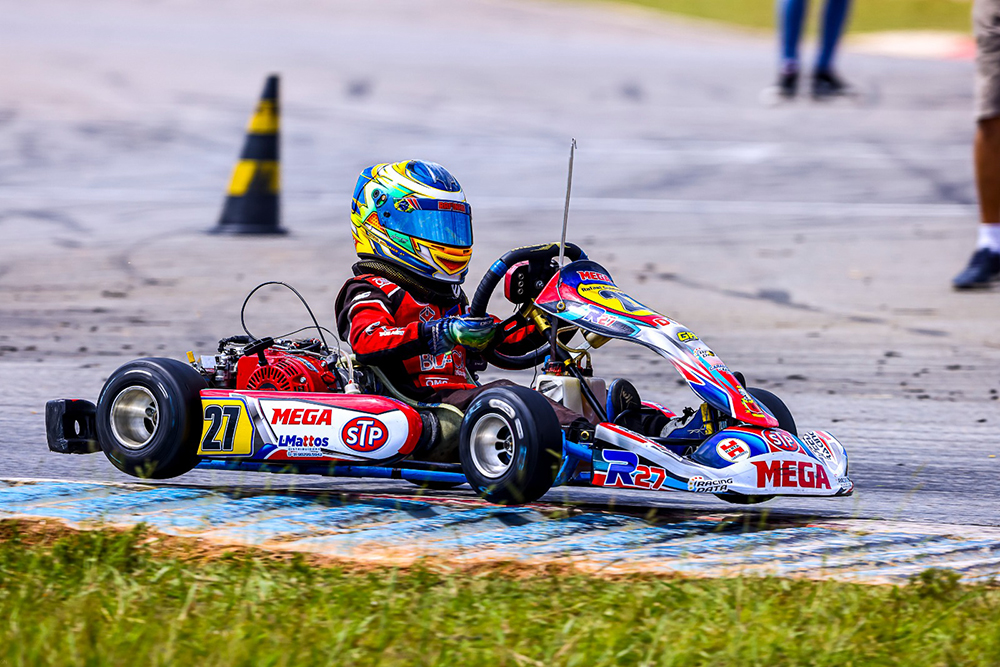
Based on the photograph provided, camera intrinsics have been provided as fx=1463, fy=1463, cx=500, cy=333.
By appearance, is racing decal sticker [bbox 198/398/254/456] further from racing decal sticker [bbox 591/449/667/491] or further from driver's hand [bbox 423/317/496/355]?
racing decal sticker [bbox 591/449/667/491]

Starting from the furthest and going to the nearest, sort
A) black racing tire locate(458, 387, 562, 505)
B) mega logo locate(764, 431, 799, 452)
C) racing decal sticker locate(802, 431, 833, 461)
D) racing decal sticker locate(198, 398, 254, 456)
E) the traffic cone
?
the traffic cone → racing decal sticker locate(198, 398, 254, 456) → racing decal sticker locate(802, 431, 833, 461) → mega logo locate(764, 431, 799, 452) → black racing tire locate(458, 387, 562, 505)

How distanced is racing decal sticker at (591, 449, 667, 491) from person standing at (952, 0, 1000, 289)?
488 centimetres

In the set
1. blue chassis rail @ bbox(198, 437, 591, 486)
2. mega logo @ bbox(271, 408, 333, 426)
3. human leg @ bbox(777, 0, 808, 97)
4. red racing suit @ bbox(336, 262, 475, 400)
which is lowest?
blue chassis rail @ bbox(198, 437, 591, 486)

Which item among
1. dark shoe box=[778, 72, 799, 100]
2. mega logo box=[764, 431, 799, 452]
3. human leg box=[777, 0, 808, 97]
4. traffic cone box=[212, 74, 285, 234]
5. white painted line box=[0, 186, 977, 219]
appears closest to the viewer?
mega logo box=[764, 431, 799, 452]

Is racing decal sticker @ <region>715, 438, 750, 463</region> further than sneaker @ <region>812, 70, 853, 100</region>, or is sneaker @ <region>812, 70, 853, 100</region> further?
sneaker @ <region>812, 70, 853, 100</region>

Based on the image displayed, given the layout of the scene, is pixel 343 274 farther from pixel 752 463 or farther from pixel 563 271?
pixel 752 463

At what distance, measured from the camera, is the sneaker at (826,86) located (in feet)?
52.0

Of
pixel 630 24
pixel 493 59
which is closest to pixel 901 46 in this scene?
pixel 630 24

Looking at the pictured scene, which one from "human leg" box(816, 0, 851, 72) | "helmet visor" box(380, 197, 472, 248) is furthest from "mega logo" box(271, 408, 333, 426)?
"human leg" box(816, 0, 851, 72)

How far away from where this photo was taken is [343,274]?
8961 mm

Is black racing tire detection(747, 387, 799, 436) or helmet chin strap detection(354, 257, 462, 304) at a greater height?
helmet chin strap detection(354, 257, 462, 304)

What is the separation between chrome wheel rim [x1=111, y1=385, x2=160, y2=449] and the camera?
4.32 metres

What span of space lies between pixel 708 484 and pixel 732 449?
0.12 meters

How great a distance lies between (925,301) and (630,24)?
18.7m
